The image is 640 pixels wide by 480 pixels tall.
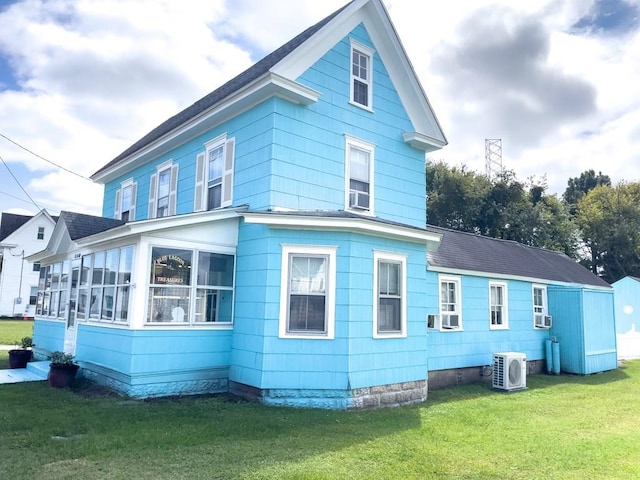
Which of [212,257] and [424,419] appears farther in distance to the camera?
A: [212,257]

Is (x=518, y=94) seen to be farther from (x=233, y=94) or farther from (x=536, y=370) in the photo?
(x=233, y=94)

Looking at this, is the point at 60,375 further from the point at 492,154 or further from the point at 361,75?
the point at 492,154

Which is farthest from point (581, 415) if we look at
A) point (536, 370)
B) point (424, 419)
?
point (536, 370)

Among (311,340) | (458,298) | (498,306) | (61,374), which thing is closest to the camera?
(311,340)

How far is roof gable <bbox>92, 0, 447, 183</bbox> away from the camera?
9297 millimetres

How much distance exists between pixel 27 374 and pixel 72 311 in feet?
5.89

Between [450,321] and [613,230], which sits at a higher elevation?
[613,230]

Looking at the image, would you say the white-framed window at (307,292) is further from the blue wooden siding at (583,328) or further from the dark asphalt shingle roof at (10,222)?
the dark asphalt shingle roof at (10,222)

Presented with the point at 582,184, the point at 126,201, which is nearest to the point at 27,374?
the point at 126,201

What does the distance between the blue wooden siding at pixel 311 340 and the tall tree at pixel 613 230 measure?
35998 millimetres

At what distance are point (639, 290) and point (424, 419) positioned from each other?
21422mm

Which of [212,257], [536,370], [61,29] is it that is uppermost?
[61,29]

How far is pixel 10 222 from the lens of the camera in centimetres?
3778

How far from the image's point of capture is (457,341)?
40.5ft
